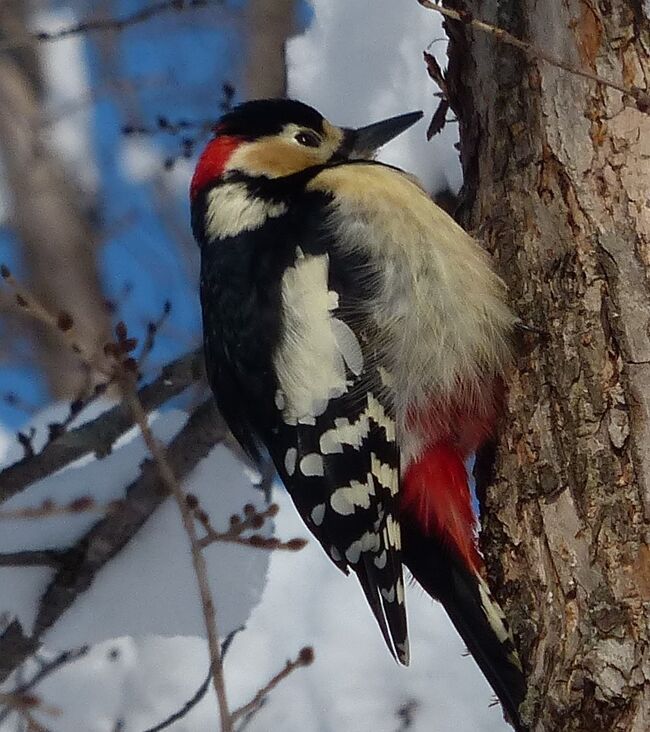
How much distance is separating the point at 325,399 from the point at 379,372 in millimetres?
93

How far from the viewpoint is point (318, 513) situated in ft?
5.55

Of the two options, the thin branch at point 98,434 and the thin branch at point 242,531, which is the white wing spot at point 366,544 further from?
the thin branch at point 98,434

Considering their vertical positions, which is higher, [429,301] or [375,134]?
[375,134]

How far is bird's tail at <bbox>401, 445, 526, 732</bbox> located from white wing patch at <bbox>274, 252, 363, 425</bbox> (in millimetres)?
189

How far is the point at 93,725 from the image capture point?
8.97ft

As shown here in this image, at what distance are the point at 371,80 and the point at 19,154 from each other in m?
1.75

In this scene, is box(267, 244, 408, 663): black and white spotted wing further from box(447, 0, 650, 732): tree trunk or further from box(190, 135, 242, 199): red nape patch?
box(190, 135, 242, 199): red nape patch

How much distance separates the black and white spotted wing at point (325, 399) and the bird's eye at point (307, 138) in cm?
32

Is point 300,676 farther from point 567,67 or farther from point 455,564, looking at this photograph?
point 567,67

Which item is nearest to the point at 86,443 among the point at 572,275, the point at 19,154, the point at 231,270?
the point at 231,270

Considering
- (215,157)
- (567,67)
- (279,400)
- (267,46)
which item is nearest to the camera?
(567,67)

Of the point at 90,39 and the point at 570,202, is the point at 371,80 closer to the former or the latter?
the point at 570,202

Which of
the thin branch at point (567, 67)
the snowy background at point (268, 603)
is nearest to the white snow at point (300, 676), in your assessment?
the snowy background at point (268, 603)

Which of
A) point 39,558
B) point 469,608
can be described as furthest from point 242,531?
point 39,558
